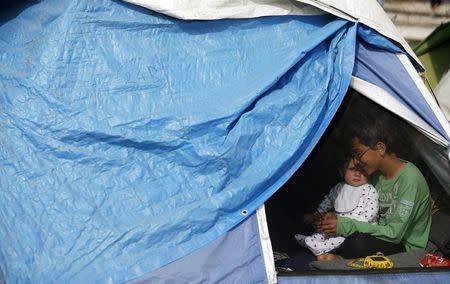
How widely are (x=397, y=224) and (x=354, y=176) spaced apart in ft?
0.76

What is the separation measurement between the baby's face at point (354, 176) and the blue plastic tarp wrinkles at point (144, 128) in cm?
29

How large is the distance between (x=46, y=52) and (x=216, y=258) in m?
0.92

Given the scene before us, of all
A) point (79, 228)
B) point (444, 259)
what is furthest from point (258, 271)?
point (444, 259)

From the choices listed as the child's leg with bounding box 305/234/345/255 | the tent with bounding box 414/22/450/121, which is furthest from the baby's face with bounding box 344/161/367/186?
the tent with bounding box 414/22/450/121

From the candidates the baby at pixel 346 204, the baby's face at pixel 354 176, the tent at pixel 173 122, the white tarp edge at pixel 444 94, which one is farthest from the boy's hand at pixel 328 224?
the white tarp edge at pixel 444 94

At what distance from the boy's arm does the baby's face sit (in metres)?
0.14

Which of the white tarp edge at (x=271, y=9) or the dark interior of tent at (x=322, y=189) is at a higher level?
the white tarp edge at (x=271, y=9)

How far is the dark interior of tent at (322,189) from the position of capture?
1.78 meters

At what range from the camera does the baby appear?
1.82m

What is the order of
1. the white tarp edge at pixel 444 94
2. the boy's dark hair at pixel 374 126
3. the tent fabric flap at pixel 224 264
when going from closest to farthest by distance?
the tent fabric flap at pixel 224 264, the boy's dark hair at pixel 374 126, the white tarp edge at pixel 444 94

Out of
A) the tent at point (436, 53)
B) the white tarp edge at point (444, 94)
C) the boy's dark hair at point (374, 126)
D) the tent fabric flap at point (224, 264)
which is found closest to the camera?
the tent fabric flap at point (224, 264)

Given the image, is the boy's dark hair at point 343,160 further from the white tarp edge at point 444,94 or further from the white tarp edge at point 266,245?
the white tarp edge at point 444,94

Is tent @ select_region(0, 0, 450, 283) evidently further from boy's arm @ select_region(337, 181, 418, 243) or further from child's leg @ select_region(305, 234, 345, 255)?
child's leg @ select_region(305, 234, 345, 255)

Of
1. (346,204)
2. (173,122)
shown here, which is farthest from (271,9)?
(346,204)
